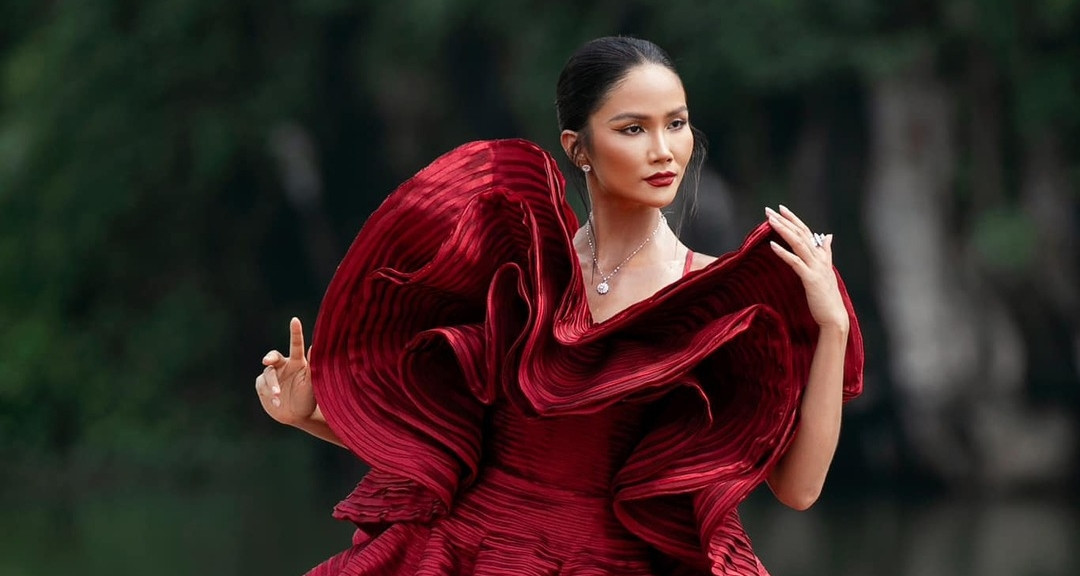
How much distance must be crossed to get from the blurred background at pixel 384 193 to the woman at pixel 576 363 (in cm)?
758

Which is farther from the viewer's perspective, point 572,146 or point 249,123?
point 249,123

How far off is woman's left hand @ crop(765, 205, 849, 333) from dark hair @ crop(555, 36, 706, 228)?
404 mm

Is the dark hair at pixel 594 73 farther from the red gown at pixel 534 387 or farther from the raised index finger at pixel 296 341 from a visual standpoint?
the raised index finger at pixel 296 341

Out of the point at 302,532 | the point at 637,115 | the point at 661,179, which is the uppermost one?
the point at 637,115

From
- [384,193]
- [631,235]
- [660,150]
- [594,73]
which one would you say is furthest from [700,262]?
[384,193]

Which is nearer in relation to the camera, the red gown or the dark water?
the red gown

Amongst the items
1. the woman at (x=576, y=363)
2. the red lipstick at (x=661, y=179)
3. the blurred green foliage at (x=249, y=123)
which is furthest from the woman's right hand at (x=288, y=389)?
the blurred green foliage at (x=249, y=123)

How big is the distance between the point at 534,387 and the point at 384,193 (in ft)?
44.3

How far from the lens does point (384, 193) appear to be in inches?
662

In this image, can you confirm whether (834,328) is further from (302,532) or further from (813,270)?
(302,532)

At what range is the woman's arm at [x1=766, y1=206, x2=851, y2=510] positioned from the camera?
3.21 metres

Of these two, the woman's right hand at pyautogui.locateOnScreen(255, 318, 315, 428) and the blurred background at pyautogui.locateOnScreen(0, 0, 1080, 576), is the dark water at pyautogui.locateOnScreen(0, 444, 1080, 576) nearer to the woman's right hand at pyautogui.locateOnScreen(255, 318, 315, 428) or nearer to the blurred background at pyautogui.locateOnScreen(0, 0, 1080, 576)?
the blurred background at pyautogui.locateOnScreen(0, 0, 1080, 576)

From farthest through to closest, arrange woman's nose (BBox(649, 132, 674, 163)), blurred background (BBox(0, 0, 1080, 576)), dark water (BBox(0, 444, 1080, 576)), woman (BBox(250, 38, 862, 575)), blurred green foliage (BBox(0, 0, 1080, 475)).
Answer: blurred green foliage (BBox(0, 0, 1080, 475)), blurred background (BBox(0, 0, 1080, 576)), dark water (BBox(0, 444, 1080, 576)), woman's nose (BBox(649, 132, 674, 163)), woman (BBox(250, 38, 862, 575))

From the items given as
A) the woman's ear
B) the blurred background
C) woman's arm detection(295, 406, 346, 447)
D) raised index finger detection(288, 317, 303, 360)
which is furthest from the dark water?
the woman's ear
